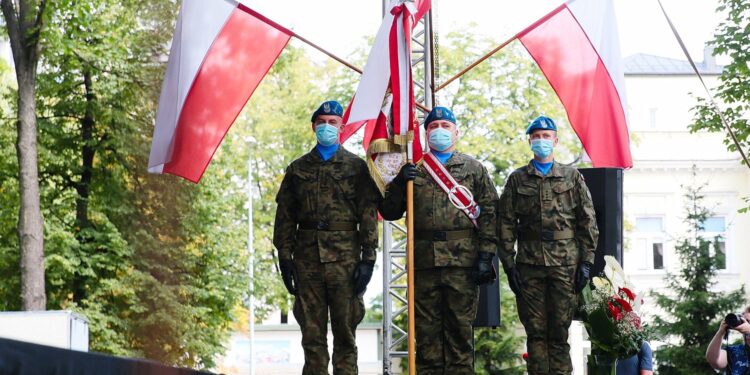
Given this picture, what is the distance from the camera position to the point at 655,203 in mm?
37750

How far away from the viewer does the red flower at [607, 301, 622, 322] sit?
22.9ft

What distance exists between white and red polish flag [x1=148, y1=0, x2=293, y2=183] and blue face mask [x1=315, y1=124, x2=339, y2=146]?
1527 mm

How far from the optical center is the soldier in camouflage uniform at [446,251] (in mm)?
7258

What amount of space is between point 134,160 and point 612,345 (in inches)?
620

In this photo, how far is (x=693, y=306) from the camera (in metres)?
19.0

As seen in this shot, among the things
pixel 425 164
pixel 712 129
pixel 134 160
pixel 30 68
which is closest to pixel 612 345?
pixel 425 164

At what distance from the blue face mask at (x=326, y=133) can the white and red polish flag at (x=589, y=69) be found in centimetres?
246

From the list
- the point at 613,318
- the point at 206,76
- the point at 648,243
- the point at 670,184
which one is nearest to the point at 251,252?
the point at 648,243

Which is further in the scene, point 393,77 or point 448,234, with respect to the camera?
point 393,77

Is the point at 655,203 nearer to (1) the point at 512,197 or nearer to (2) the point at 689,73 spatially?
(2) the point at 689,73

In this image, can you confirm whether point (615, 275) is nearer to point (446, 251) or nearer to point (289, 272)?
point (446, 251)

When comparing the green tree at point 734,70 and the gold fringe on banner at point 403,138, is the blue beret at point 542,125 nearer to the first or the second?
the gold fringe on banner at point 403,138

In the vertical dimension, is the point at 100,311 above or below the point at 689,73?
below

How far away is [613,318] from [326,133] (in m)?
2.04
